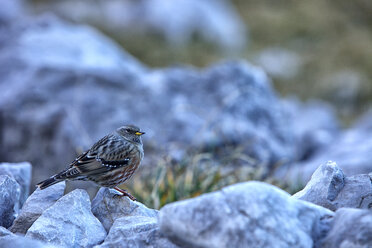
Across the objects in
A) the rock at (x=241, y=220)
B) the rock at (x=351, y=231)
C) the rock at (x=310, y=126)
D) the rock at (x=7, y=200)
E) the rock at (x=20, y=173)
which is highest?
the rock at (x=310, y=126)

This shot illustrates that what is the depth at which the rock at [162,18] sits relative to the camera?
23.0 m

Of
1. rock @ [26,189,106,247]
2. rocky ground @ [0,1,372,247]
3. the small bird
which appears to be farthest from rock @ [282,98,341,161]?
rock @ [26,189,106,247]

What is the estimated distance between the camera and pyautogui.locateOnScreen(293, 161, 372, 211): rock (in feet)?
14.5

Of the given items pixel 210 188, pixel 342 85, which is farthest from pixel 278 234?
pixel 342 85

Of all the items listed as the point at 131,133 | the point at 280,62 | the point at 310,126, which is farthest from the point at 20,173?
the point at 280,62

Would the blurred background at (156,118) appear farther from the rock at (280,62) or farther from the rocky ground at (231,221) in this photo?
the rock at (280,62)

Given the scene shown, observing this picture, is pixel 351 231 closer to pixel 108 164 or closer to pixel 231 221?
pixel 231 221

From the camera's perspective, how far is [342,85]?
65.4 feet

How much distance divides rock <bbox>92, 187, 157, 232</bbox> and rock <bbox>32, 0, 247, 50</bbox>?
18.3 meters

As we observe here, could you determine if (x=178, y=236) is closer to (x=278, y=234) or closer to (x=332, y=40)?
(x=278, y=234)

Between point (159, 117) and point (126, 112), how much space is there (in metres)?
0.66

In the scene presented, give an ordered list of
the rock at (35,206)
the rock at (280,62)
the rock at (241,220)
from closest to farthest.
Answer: the rock at (241,220)
the rock at (35,206)
the rock at (280,62)

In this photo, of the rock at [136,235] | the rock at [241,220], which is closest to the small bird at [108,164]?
the rock at [136,235]

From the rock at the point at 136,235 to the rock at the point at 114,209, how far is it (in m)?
0.45
